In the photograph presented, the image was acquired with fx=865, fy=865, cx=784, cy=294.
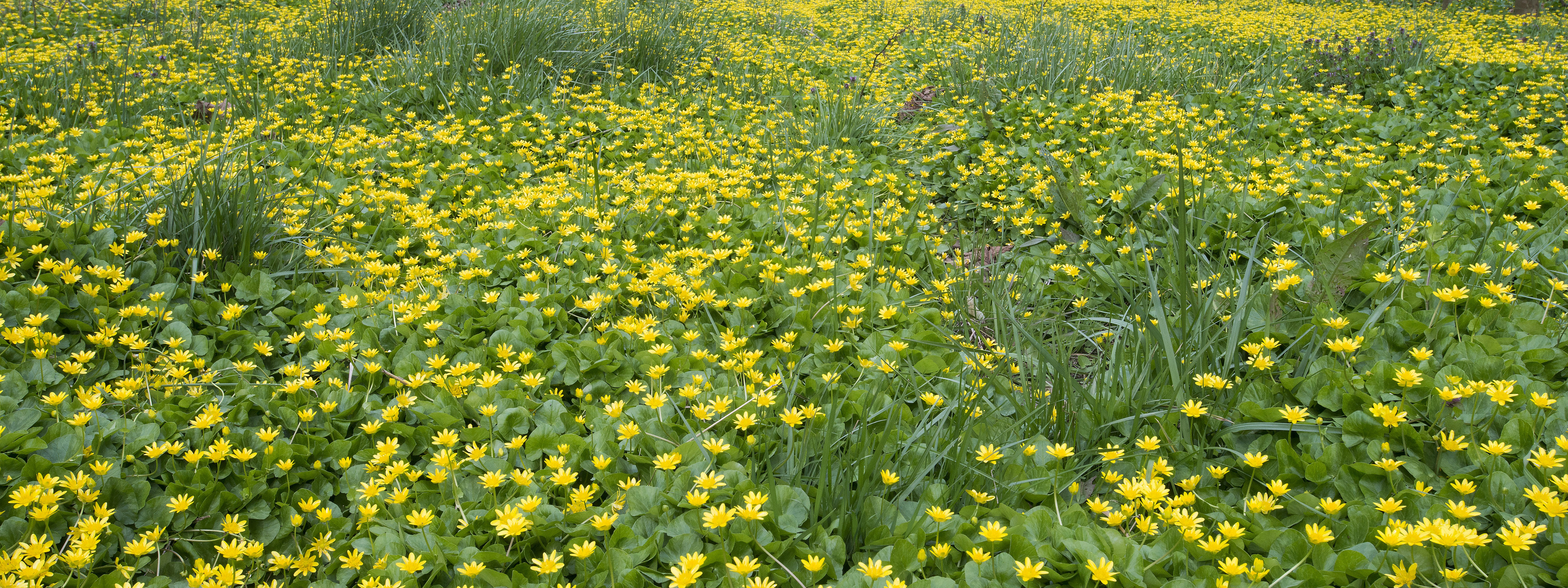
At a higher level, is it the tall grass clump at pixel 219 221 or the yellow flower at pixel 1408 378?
the yellow flower at pixel 1408 378

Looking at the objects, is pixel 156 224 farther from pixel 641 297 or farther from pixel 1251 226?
pixel 1251 226

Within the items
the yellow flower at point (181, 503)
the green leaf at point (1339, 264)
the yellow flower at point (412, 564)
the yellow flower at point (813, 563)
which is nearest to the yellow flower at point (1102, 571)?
the yellow flower at point (813, 563)

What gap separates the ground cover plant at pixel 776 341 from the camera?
1.88 meters

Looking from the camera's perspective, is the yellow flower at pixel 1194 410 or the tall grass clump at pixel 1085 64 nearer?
the yellow flower at pixel 1194 410

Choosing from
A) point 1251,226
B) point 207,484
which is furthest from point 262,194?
point 1251,226

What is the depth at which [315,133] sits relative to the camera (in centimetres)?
505

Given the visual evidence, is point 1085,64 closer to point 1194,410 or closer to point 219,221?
point 1194,410

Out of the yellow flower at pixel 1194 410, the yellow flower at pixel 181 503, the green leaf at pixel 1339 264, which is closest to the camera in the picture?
the yellow flower at pixel 181 503

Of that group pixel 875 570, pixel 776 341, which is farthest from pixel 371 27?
pixel 875 570

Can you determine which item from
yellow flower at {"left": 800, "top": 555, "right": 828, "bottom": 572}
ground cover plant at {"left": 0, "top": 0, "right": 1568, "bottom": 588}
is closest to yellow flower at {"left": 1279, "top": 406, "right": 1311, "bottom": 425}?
ground cover plant at {"left": 0, "top": 0, "right": 1568, "bottom": 588}

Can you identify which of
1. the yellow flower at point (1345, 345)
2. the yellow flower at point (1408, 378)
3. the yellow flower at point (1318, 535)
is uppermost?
the yellow flower at point (1408, 378)

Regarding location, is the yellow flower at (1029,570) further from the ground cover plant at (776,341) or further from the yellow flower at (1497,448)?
the yellow flower at (1497,448)

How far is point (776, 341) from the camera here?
9.16 feet

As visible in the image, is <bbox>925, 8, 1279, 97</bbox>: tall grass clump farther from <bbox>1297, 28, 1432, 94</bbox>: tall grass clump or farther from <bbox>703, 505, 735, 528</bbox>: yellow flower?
<bbox>703, 505, 735, 528</bbox>: yellow flower
